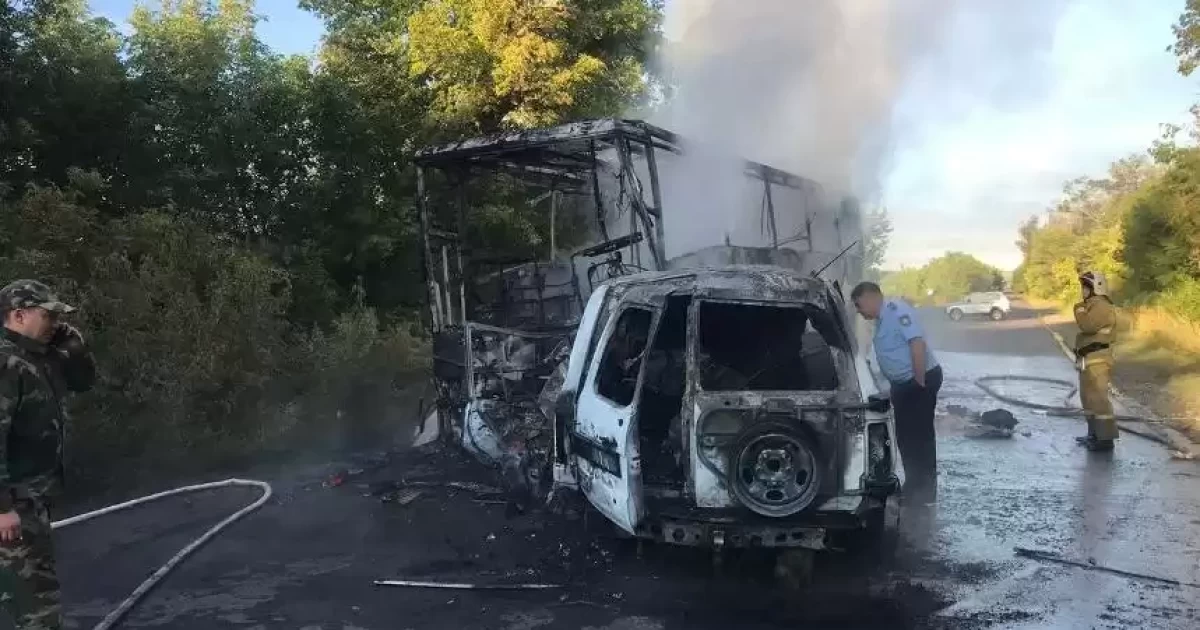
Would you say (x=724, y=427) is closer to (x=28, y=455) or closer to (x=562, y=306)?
(x=28, y=455)

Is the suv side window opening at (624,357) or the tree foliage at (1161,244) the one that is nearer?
the suv side window opening at (624,357)

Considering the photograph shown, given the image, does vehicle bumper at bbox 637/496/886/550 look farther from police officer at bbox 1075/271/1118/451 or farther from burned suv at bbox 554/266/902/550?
police officer at bbox 1075/271/1118/451

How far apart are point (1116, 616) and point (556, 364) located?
14.2ft

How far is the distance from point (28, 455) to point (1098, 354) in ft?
29.1

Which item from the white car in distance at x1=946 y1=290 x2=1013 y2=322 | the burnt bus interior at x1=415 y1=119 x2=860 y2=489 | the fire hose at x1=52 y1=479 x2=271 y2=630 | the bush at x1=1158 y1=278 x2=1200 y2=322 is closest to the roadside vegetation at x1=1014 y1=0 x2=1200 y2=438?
the bush at x1=1158 y1=278 x2=1200 y2=322

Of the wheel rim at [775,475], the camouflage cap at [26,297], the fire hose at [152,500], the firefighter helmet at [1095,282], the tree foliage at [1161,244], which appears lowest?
the fire hose at [152,500]

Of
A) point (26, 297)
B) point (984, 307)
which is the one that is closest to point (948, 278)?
point (984, 307)

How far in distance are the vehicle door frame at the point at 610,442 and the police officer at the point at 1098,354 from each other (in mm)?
5534

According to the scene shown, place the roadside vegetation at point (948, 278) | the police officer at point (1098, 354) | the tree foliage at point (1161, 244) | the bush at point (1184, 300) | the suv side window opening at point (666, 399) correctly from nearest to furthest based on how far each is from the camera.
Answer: the suv side window opening at point (666, 399), the police officer at point (1098, 354), the bush at point (1184, 300), the tree foliage at point (1161, 244), the roadside vegetation at point (948, 278)

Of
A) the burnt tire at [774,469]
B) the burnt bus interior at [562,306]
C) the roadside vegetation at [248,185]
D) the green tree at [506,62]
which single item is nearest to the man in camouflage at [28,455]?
the burnt bus interior at [562,306]

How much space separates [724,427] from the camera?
4.94m

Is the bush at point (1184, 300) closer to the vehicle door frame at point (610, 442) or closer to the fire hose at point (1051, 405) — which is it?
the fire hose at point (1051, 405)

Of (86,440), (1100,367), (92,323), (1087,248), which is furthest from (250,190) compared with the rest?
(1087,248)

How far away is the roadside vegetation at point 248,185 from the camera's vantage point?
357 inches
